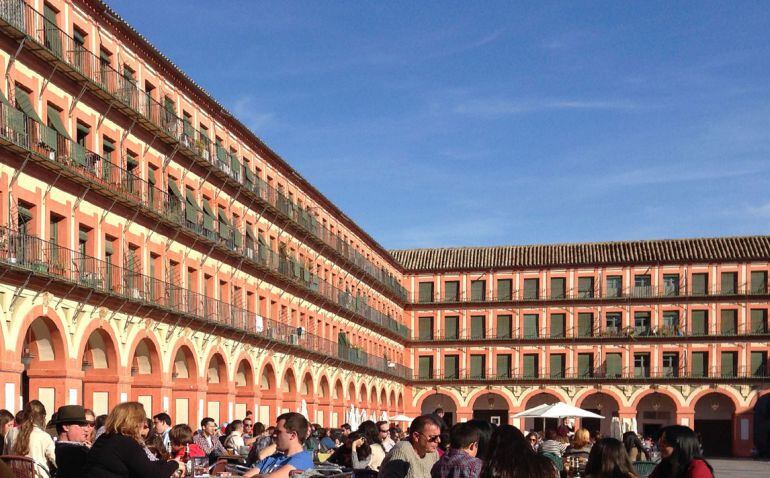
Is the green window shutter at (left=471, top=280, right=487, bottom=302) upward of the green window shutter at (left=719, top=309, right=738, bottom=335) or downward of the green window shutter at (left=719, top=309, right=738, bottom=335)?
upward

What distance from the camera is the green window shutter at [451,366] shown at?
72.2m

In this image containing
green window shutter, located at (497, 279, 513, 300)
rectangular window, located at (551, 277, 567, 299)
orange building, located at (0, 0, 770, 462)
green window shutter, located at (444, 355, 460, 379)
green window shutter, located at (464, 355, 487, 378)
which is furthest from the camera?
green window shutter, located at (497, 279, 513, 300)

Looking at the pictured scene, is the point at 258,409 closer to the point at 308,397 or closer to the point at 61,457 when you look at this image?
the point at 308,397

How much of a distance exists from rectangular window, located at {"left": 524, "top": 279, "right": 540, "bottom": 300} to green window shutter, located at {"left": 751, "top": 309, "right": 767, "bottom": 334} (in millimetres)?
13692

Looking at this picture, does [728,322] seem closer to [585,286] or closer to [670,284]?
[670,284]

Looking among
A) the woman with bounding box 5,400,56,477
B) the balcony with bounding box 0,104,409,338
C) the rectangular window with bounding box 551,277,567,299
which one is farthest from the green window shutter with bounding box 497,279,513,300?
the woman with bounding box 5,400,56,477

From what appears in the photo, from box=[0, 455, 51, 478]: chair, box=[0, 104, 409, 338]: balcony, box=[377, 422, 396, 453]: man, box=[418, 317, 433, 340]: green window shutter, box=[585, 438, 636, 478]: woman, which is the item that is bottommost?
box=[377, 422, 396, 453]: man

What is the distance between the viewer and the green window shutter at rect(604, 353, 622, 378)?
69125mm

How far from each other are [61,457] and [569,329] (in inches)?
2503

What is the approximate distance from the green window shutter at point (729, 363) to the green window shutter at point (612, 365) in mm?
6380

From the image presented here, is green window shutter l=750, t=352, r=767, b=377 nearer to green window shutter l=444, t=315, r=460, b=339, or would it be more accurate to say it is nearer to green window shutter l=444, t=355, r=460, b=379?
green window shutter l=444, t=355, r=460, b=379

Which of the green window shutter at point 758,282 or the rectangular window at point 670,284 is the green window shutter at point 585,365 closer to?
the rectangular window at point 670,284

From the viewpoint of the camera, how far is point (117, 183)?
99.4 feet

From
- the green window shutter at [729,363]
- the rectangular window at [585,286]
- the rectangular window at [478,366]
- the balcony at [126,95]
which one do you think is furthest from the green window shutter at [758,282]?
the balcony at [126,95]
